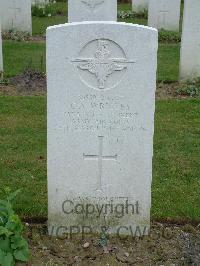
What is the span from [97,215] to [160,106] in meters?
3.58

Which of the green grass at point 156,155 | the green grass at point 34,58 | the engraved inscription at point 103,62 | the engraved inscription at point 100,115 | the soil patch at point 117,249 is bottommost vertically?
the soil patch at point 117,249

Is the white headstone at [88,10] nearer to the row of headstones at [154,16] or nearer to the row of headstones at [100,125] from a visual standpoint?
the row of headstones at [154,16]

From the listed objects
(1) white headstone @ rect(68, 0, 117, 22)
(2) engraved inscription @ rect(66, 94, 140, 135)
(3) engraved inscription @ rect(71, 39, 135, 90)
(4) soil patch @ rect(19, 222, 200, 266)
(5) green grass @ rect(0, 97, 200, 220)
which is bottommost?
(4) soil patch @ rect(19, 222, 200, 266)

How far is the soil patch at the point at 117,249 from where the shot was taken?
384cm

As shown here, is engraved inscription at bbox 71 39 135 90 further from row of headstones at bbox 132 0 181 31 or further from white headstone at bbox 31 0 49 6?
white headstone at bbox 31 0 49 6

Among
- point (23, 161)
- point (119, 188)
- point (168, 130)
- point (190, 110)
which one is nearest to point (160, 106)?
point (190, 110)

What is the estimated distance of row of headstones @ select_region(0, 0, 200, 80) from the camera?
8250 mm

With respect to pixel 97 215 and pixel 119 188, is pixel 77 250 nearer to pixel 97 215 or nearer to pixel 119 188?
pixel 97 215

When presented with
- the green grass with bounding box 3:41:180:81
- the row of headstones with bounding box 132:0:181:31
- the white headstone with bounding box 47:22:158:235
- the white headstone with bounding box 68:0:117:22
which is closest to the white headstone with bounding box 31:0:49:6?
the row of headstones with bounding box 132:0:181:31

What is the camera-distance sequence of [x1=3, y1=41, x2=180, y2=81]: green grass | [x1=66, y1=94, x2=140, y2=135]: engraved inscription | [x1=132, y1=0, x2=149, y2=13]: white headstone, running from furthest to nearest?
[x1=132, y1=0, x2=149, y2=13]: white headstone < [x1=3, y1=41, x2=180, y2=81]: green grass < [x1=66, y1=94, x2=140, y2=135]: engraved inscription

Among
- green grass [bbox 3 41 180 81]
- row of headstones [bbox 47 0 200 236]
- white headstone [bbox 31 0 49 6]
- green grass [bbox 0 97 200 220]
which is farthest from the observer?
white headstone [bbox 31 0 49 6]

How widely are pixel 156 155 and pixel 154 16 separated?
8.31 metres

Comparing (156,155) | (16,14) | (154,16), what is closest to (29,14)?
(16,14)

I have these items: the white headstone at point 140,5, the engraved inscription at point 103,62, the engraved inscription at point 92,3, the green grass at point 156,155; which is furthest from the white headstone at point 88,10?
the white headstone at point 140,5
